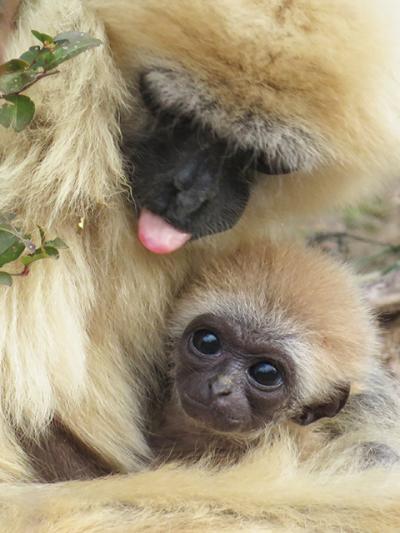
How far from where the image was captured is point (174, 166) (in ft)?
9.83

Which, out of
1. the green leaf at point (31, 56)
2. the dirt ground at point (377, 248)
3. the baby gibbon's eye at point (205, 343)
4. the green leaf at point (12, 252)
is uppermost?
the green leaf at point (31, 56)

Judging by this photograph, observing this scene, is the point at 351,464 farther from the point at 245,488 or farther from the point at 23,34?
the point at 23,34

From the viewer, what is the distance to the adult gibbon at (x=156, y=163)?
2.81m

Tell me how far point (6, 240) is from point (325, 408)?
1.80 m

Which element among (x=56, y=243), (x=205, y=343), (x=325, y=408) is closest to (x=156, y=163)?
(x=56, y=243)

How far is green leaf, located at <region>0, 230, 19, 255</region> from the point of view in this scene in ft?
8.36

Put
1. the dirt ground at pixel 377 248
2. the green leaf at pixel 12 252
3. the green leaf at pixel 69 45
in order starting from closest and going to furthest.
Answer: the green leaf at pixel 69 45 < the green leaf at pixel 12 252 < the dirt ground at pixel 377 248

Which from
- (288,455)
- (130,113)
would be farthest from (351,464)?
(130,113)

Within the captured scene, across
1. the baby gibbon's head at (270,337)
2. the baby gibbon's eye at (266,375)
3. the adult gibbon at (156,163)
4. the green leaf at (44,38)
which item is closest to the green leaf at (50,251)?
the adult gibbon at (156,163)

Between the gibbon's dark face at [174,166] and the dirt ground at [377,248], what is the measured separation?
0.95 meters

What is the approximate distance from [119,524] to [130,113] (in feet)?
4.54

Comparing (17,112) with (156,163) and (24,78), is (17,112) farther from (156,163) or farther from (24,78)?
(156,163)

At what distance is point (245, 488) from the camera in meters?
3.00

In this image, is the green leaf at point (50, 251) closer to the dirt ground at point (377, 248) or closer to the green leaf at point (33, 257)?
the green leaf at point (33, 257)
